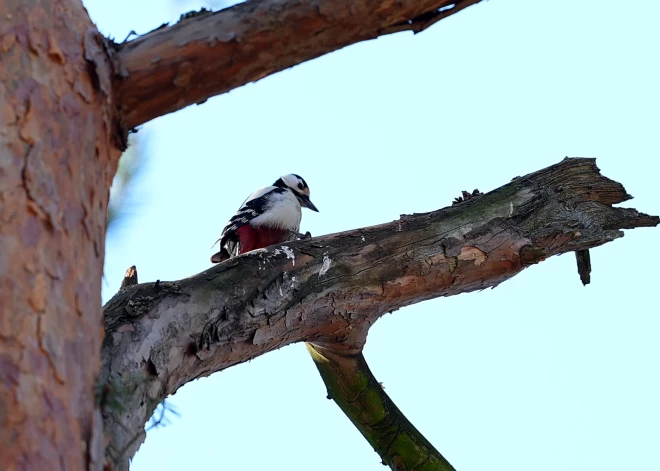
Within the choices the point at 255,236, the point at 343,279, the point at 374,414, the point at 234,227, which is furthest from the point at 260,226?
the point at 343,279

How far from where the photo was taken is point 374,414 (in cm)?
374

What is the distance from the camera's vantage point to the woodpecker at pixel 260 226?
20.5 feet

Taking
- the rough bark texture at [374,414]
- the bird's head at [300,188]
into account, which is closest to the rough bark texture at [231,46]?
the rough bark texture at [374,414]

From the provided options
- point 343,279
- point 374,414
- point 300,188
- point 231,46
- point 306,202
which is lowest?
point 374,414

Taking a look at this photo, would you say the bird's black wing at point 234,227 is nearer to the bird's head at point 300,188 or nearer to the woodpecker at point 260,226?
the woodpecker at point 260,226

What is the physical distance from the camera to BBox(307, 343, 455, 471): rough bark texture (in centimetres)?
367

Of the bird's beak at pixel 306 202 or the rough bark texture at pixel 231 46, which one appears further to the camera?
the bird's beak at pixel 306 202

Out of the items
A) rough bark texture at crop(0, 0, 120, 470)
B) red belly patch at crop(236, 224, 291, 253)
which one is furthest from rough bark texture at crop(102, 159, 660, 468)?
red belly patch at crop(236, 224, 291, 253)

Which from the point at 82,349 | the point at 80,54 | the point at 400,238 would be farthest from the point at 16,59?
the point at 400,238

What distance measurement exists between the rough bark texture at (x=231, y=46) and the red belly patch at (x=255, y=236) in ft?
12.2

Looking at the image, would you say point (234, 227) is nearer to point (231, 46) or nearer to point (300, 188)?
point (300, 188)

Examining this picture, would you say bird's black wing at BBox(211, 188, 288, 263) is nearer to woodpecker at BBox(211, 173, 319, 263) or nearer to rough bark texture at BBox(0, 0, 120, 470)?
woodpecker at BBox(211, 173, 319, 263)

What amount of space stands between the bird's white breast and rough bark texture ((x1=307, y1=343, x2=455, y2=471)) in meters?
2.54

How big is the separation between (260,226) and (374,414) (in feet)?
8.95
